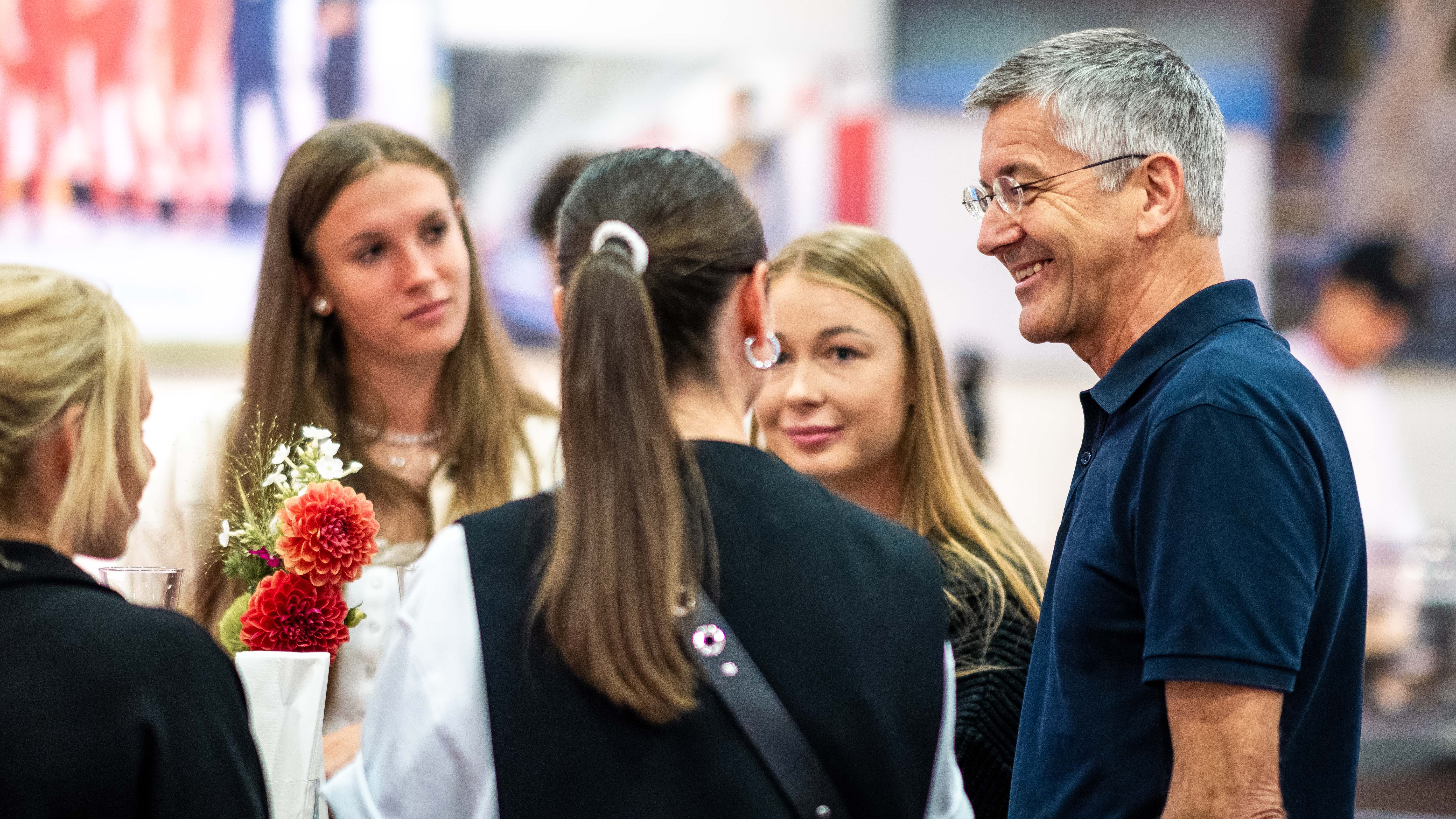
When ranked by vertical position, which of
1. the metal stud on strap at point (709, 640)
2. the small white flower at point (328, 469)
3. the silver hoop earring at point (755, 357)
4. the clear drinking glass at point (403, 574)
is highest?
the silver hoop earring at point (755, 357)

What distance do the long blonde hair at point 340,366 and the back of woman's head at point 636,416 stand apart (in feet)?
3.48

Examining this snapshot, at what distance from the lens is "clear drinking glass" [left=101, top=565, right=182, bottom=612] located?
4.51ft

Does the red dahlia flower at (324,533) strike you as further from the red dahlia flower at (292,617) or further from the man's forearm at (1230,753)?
the man's forearm at (1230,753)

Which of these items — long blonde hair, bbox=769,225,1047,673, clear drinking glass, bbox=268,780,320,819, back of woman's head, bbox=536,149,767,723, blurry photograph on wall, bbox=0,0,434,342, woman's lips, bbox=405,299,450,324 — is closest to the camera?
back of woman's head, bbox=536,149,767,723

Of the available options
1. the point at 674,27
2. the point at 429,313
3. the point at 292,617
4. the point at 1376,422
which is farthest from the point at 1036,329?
the point at 1376,422

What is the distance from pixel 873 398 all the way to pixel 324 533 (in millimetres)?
984

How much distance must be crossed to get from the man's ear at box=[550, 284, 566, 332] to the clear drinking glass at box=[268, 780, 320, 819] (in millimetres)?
553

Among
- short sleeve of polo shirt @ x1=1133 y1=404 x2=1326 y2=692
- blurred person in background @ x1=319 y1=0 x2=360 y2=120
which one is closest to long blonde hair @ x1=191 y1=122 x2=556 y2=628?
short sleeve of polo shirt @ x1=1133 y1=404 x2=1326 y2=692

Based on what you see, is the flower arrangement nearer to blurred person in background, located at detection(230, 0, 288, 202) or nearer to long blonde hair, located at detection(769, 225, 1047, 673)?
long blonde hair, located at detection(769, 225, 1047, 673)

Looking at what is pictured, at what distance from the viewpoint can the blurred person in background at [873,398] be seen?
7.04 feet

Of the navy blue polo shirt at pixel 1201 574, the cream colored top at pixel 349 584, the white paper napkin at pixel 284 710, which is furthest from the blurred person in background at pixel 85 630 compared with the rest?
the navy blue polo shirt at pixel 1201 574

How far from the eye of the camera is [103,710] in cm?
120

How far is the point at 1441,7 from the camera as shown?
652 centimetres

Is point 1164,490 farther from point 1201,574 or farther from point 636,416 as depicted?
point 636,416
